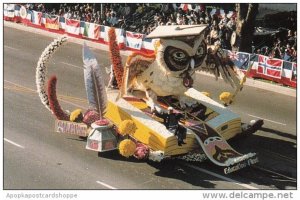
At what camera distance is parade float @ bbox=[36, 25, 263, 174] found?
1573cm

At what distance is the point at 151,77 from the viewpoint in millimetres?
16531

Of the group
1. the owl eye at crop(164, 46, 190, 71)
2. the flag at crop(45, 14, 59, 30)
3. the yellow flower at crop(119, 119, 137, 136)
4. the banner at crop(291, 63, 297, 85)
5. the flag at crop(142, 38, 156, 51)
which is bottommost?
the yellow flower at crop(119, 119, 137, 136)

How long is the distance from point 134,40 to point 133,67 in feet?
42.0

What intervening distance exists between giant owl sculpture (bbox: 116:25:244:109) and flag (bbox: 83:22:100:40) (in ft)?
46.8

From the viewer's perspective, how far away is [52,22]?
33000mm

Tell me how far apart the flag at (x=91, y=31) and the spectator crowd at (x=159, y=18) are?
0.89 metres

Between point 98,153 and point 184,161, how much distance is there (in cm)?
251

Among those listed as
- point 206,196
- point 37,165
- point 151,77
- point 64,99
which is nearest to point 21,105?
point 64,99

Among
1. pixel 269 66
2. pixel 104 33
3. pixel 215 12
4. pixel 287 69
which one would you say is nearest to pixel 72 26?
pixel 104 33

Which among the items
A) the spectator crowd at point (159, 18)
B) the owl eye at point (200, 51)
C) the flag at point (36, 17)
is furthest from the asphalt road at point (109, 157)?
the flag at point (36, 17)

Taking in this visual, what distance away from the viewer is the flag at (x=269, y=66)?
24547mm

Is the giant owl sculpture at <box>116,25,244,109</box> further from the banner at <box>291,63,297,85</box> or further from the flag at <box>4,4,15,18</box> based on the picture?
the flag at <box>4,4,15,18</box>

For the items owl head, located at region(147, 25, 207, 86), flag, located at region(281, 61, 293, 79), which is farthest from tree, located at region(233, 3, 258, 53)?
owl head, located at region(147, 25, 207, 86)

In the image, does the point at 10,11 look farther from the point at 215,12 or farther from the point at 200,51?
the point at 200,51
